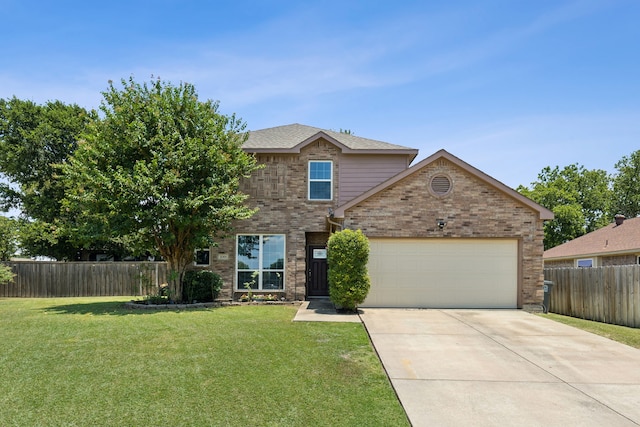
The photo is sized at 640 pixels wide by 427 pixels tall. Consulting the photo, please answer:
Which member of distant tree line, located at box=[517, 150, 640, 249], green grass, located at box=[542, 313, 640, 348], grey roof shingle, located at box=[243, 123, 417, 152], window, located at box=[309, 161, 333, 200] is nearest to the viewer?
green grass, located at box=[542, 313, 640, 348]

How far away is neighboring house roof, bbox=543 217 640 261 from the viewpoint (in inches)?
754

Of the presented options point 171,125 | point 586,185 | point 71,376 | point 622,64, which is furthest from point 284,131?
point 586,185

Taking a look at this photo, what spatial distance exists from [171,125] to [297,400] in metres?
10.4

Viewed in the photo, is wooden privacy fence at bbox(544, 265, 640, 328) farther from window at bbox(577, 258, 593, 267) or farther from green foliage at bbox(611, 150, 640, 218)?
green foliage at bbox(611, 150, 640, 218)

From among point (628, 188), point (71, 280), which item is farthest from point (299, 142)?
point (628, 188)

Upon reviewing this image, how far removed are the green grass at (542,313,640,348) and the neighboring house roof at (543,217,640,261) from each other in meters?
8.21

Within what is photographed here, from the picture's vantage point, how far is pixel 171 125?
530 inches

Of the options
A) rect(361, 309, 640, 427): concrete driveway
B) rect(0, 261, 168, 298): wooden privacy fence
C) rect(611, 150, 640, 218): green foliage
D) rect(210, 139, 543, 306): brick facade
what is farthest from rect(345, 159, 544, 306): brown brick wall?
rect(611, 150, 640, 218): green foliage

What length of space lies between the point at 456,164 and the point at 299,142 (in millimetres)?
5640

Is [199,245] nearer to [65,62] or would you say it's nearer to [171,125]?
[171,125]

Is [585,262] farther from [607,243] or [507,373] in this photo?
[507,373]

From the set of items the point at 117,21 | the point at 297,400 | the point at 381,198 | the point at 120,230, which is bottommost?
the point at 297,400

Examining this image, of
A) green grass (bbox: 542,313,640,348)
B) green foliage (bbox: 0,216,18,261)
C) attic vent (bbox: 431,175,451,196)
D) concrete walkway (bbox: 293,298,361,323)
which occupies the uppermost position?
attic vent (bbox: 431,175,451,196)

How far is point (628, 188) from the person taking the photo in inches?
1645
